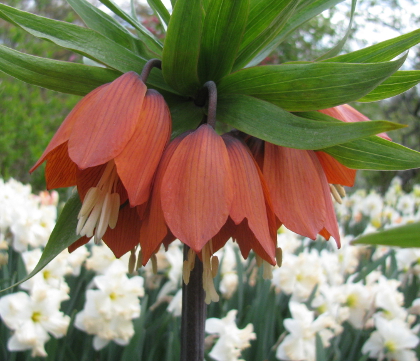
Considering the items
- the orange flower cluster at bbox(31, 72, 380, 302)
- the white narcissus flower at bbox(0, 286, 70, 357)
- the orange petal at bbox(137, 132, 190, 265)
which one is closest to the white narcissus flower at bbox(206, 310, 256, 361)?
the white narcissus flower at bbox(0, 286, 70, 357)

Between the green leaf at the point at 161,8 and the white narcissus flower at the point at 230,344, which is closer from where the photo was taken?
the green leaf at the point at 161,8

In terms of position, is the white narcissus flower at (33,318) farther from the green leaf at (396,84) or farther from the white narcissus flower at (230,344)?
the green leaf at (396,84)

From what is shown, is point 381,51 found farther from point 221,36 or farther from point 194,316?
point 194,316

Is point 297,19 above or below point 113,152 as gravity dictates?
above

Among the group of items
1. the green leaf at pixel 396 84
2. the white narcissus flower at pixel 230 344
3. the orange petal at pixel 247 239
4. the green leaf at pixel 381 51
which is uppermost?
the green leaf at pixel 381 51

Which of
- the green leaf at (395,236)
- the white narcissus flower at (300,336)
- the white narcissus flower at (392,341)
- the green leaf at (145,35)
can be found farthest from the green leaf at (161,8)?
the white narcissus flower at (392,341)

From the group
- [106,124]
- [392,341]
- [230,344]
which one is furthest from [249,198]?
[392,341]
